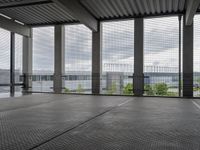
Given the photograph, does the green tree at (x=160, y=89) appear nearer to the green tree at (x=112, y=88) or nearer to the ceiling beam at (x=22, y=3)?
the green tree at (x=112, y=88)

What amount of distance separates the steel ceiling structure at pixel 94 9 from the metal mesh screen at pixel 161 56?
24.4 inches

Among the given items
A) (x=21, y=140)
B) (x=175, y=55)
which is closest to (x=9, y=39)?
(x=175, y=55)

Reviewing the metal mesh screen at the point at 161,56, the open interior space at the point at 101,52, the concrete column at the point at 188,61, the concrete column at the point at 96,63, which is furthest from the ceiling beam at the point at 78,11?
the concrete column at the point at 188,61

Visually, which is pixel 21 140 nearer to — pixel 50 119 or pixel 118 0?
pixel 50 119

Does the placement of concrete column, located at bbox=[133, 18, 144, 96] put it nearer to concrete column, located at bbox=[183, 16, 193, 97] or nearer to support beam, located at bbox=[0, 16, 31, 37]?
concrete column, located at bbox=[183, 16, 193, 97]

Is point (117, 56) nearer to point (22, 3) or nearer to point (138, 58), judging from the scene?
point (138, 58)

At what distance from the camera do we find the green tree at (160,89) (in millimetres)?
9672

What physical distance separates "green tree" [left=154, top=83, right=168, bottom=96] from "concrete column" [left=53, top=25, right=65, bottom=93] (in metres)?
4.52

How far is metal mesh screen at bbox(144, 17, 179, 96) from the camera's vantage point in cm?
943

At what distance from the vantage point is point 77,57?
1130cm

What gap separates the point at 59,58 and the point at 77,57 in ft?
3.25

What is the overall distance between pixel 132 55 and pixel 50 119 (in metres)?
6.72

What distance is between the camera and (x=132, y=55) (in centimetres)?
988

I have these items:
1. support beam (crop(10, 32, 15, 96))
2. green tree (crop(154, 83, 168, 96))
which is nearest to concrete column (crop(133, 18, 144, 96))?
green tree (crop(154, 83, 168, 96))
